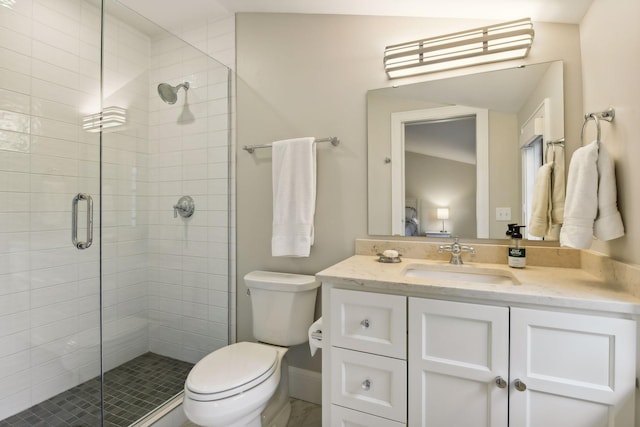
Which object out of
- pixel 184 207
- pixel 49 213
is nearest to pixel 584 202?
pixel 184 207

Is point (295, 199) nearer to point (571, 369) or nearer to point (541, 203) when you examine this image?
point (541, 203)

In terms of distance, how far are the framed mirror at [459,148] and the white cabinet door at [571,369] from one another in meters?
0.61

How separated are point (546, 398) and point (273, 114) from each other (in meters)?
1.83

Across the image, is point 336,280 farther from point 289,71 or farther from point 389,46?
point 289,71

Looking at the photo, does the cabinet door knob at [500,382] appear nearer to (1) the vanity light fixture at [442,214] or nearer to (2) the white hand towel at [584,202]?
(2) the white hand towel at [584,202]

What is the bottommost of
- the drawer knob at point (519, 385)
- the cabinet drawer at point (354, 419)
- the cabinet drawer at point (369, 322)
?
the cabinet drawer at point (354, 419)

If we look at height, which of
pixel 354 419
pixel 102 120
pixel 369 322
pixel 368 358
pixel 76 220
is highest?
pixel 102 120

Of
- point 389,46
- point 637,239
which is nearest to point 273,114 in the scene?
point 389,46

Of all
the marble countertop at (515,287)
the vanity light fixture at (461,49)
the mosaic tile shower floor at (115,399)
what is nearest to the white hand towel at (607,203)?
the marble countertop at (515,287)

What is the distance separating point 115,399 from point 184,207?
1129 millimetres

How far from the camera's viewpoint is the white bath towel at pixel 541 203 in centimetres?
128

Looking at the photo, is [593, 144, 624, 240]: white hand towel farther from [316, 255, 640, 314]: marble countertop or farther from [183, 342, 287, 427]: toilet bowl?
[183, 342, 287, 427]: toilet bowl

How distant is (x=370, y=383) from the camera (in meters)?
1.09

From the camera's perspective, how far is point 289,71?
1.82 meters
